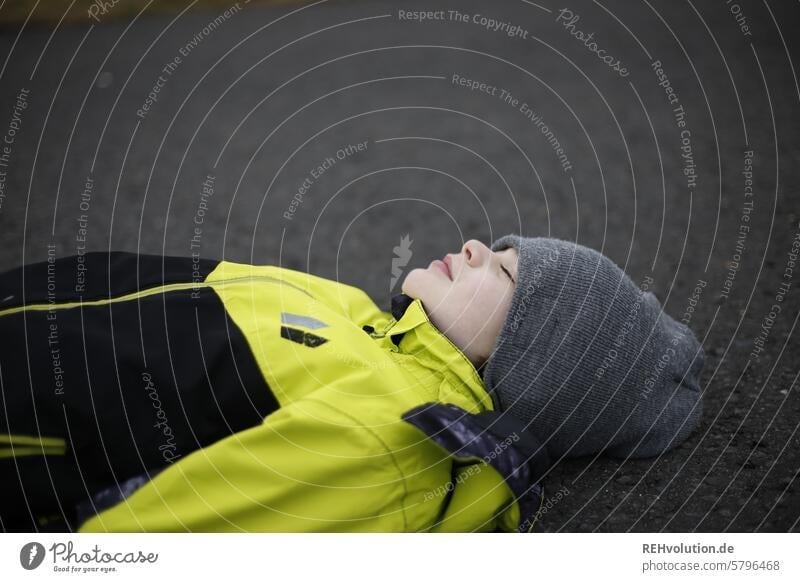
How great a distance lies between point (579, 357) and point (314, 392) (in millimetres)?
370

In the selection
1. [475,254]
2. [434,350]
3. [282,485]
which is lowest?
[282,485]

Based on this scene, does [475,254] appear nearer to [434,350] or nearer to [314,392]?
[434,350]

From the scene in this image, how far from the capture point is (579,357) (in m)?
1.07

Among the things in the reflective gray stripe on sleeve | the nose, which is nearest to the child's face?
the nose

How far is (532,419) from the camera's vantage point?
41.9 inches

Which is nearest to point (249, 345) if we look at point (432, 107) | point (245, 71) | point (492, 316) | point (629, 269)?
point (492, 316)

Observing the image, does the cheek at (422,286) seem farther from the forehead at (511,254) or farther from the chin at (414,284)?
the forehead at (511,254)

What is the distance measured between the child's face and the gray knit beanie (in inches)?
1.2

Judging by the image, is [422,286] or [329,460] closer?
[329,460]

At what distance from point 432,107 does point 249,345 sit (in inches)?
63.8

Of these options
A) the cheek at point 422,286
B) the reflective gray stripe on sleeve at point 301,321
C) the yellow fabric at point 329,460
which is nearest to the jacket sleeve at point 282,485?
the yellow fabric at point 329,460

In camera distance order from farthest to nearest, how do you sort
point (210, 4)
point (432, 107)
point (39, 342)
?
point (210, 4)
point (432, 107)
point (39, 342)

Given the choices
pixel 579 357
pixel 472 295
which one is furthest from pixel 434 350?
pixel 579 357

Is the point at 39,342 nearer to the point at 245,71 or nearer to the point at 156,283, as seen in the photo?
the point at 156,283
